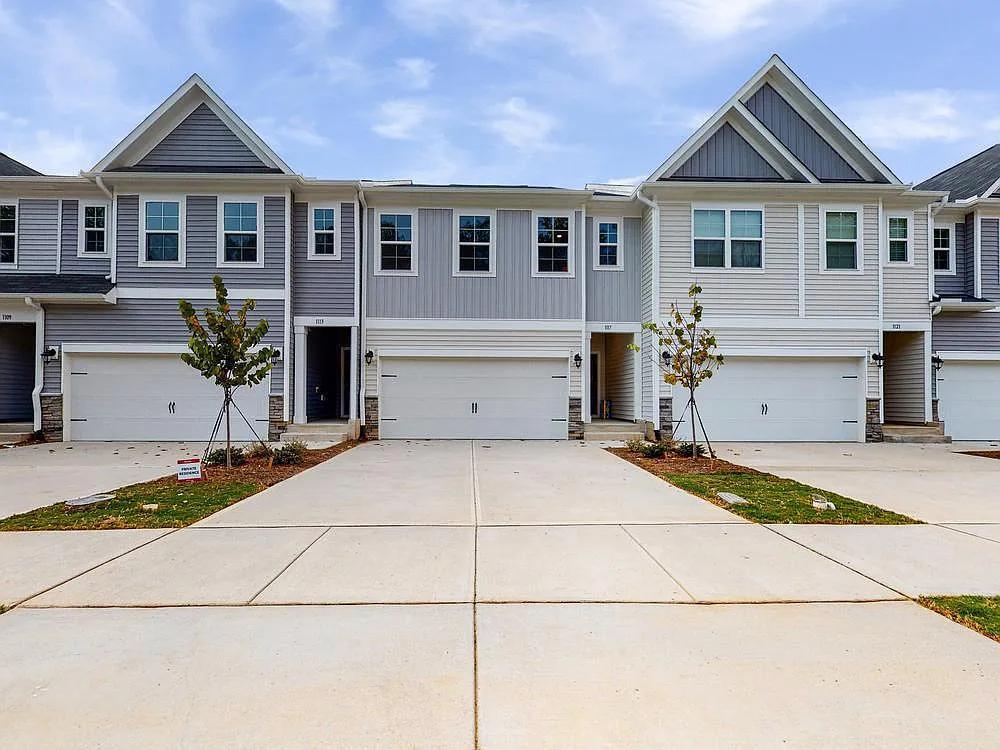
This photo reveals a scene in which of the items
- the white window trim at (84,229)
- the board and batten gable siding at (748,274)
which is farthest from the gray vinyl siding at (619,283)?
the white window trim at (84,229)

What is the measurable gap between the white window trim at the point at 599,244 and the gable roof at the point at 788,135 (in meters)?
1.49

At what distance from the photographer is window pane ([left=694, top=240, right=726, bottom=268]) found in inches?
552

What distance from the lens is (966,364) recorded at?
14984mm

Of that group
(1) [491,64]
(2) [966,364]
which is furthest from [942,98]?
(1) [491,64]

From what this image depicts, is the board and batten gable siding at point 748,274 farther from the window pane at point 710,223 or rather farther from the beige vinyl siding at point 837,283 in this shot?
the beige vinyl siding at point 837,283

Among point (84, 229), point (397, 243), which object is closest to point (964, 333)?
point (397, 243)

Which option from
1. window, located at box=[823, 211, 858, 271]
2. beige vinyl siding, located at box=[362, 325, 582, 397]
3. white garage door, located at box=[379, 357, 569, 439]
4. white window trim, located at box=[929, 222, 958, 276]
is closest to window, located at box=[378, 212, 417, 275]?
beige vinyl siding, located at box=[362, 325, 582, 397]

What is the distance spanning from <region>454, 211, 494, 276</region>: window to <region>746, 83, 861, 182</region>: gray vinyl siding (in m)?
6.96

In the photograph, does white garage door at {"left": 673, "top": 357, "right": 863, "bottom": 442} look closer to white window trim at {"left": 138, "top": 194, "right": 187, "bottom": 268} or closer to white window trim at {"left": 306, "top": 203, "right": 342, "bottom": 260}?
white window trim at {"left": 306, "top": 203, "right": 342, "bottom": 260}

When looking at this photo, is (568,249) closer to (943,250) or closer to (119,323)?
(943,250)

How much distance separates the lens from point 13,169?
15.4m

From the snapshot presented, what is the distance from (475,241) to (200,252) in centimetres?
633

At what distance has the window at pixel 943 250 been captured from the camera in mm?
15188

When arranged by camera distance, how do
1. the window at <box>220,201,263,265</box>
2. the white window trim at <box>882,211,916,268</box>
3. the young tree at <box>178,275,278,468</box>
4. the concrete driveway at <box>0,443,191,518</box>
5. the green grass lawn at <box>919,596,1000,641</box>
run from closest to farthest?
the green grass lawn at <box>919,596,1000,641</box> < the concrete driveway at <box>0,443,191,518</box> < the young tree at <box>178,275,278,468</box> < the window at <box>220,201,263,265</box> < the white window trim at <box>882,211,916,268</box>
